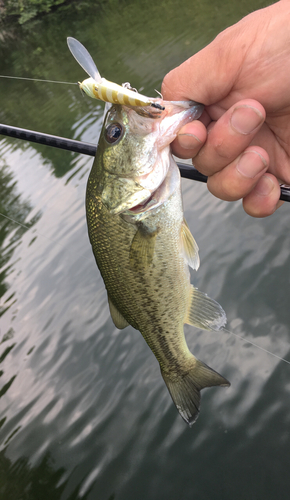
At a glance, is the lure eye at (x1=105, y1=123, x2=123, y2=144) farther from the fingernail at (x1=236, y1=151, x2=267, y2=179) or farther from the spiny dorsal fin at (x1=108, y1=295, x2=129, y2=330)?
the spiny dorsal fin at (x1=108, y1=295, x2=129, y2=330)

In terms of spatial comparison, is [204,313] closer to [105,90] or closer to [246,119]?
[246,119]

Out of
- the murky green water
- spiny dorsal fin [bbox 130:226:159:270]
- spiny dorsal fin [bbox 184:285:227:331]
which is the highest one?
spiny dorsal fin [bbox 130:226:159:270]

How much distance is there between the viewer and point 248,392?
14.5ft

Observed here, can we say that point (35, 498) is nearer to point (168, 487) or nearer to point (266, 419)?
point (168, 487)

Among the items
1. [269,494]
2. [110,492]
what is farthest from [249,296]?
[110,492]

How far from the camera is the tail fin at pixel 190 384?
6.66ft

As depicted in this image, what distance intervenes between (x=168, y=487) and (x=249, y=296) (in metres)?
2.56

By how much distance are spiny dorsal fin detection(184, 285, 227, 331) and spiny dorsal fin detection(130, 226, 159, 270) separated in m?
0.38

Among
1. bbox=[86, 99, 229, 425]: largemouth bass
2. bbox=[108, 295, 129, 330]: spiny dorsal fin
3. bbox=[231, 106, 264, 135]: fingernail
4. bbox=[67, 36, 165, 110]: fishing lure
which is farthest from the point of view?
bbox=[108, 295, 129, 330]: spiny dorsal fin

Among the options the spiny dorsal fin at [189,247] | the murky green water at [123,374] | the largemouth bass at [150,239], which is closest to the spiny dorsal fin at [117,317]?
the largemouth bass at [150,239]

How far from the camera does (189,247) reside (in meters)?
1.89

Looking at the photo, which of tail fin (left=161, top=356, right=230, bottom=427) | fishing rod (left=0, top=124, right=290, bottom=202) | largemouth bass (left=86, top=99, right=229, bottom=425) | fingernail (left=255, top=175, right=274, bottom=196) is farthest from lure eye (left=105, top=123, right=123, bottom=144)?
tail fin (left=161, top=356, right=230, bottom=427)

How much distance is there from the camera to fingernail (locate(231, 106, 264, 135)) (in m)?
1.55

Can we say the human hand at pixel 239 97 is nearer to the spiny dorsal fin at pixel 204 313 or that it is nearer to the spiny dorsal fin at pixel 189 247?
the spiny dorsal fin at pixel 189 247
